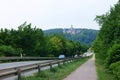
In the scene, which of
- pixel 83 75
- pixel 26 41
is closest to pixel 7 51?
pixel 26 41

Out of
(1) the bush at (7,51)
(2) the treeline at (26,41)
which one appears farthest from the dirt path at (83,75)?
(2) the treeline at (26,41)

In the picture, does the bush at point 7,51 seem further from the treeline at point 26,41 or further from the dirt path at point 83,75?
the dirt path at point 83,75

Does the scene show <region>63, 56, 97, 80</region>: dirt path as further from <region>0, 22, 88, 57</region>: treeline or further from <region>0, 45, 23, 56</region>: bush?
<region>0, 22, 88, 57</region>: treeline

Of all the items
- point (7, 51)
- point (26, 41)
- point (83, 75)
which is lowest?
point (83, 75)

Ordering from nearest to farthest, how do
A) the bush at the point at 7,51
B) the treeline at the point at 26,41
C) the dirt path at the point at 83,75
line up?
the dirt path at the point at 83,75, the bush at the point at 7,51, the treeline at the point at 26,41

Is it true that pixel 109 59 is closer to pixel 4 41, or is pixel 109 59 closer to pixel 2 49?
pixel 2 49

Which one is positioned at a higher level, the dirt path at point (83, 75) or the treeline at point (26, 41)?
the treeline at point (26, 41)

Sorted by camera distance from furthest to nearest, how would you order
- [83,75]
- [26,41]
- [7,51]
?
[26,41]
[7,51]
[83,75]

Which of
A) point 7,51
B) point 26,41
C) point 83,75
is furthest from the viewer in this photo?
point 26,41

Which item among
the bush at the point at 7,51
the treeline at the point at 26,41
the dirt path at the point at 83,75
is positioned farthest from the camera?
the treeline at the point at 26,41

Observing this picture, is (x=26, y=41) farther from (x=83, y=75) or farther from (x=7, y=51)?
(x=83, y=75)

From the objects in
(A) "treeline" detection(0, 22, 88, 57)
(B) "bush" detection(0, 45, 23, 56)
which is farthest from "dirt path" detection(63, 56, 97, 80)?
(A) "treeline" detection(0, 22, 88, 57)

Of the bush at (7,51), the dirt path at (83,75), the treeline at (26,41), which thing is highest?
the treeline at (26,41)

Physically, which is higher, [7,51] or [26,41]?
[26,41]
